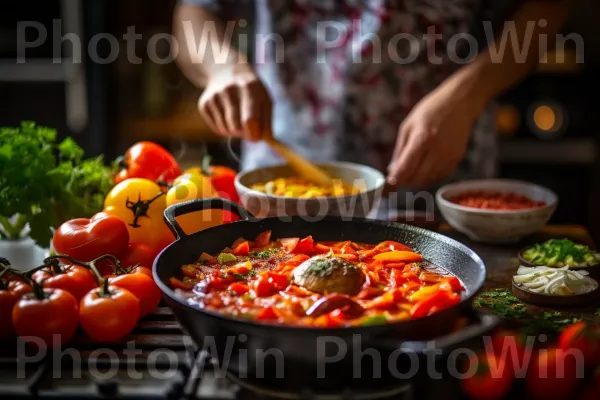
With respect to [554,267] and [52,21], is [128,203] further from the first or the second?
[52,21]

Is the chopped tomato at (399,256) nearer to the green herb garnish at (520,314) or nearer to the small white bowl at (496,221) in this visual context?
the green herb garnish at (520,314)

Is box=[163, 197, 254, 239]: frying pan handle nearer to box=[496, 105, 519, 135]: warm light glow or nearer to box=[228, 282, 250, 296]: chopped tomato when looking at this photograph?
box=[228, 282, 250, 296]: chopped tomato

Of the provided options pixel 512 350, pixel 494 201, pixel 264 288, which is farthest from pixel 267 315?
pixel 494 201

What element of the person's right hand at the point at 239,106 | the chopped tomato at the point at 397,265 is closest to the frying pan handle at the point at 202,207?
the chopped tomato at the point at 397,265

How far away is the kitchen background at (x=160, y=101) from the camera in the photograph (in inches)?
157

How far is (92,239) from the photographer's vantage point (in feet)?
5.52

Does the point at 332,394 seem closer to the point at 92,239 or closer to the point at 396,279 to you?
Answer: the point at 396,279

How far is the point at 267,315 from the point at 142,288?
1.16 ft

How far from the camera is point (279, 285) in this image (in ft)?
4.94

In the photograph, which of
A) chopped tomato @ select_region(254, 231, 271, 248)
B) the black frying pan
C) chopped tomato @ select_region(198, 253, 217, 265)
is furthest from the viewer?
chopped tomato @ select_region(254, 231, 271, 248)

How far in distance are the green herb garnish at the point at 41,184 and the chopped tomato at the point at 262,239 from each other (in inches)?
20.6

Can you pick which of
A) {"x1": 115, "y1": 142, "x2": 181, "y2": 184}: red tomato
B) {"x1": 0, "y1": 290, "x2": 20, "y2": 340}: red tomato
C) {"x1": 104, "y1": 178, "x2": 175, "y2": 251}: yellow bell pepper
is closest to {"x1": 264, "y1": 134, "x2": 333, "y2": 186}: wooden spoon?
{"x1": 115, "y1": 142, "x2": 181, "y2": 184}: red tomato

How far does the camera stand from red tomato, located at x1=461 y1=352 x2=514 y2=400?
1.27 m

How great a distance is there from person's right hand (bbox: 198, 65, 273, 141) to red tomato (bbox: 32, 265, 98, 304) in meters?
0.83
